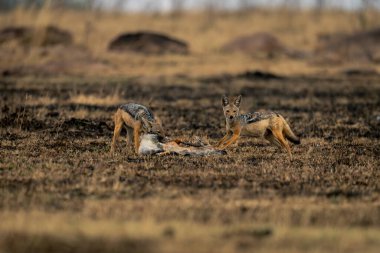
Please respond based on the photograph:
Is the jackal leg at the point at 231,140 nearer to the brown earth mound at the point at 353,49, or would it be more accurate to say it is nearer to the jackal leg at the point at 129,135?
Result: the jackal leg at the point at 129,135

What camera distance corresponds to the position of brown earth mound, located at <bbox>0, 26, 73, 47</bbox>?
34.6 metres

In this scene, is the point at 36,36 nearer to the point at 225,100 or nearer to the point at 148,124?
the point at 225,100

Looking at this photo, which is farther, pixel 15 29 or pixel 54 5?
pixel 54 5

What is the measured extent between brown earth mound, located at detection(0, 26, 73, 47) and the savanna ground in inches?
525

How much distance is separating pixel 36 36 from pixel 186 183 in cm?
2617

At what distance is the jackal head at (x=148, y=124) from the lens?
11.6 m

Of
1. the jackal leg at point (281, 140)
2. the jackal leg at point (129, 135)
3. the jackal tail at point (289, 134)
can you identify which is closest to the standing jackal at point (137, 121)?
the jackal leg at point (129, 135)

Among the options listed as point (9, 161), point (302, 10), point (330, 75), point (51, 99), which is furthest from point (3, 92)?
point (302, 10)

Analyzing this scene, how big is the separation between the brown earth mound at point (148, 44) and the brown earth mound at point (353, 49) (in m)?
6.77

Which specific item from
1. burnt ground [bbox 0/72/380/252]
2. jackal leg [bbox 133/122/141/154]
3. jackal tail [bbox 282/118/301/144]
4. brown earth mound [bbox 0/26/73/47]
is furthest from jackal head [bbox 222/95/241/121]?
brown earth mound [bbox 0/26/73/47]

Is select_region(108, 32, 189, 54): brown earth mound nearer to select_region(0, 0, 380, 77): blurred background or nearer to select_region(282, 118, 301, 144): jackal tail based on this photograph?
select_region(0, 0, 380, 77): blurred background

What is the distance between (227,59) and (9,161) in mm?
24010

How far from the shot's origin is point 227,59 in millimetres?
34531

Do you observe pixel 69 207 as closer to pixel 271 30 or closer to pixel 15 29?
pixel 15 29
